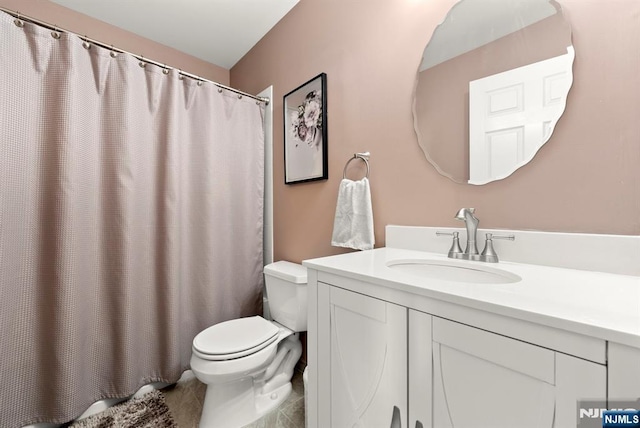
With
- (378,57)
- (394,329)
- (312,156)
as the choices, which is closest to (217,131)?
(312,156)

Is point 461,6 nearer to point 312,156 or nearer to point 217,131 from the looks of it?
point 312,156

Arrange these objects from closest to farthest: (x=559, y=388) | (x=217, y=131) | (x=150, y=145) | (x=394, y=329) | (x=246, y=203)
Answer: (x=559, y=388)
(x=394, y=329)
(x=150, y=145)
(x=217, y=131)
(x=246, y=203)

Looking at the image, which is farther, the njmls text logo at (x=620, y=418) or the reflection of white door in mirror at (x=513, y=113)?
the reflection of white door in mirror at (x=513, y=113)

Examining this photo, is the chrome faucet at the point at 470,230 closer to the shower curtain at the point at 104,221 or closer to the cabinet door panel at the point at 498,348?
the cabinet door panel at the point at 498,348

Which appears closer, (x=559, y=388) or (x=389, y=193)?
(x=559, y=388)

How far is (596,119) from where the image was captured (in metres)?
0.72

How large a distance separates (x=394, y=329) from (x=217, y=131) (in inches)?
63.6

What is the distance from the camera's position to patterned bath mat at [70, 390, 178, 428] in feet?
4.09

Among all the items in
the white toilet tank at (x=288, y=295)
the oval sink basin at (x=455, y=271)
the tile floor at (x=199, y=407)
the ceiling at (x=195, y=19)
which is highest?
the ceiling at (x=195, y=19)

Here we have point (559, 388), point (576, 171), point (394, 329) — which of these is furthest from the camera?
point (576, 171)

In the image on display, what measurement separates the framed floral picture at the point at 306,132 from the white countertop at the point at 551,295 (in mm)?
866

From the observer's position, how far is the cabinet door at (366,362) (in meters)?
0.64

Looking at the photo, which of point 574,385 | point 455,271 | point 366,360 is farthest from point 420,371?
point 455,271

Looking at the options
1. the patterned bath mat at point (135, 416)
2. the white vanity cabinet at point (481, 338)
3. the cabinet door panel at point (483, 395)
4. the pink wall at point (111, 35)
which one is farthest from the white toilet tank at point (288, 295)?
the pink wall at point (111, 35)
